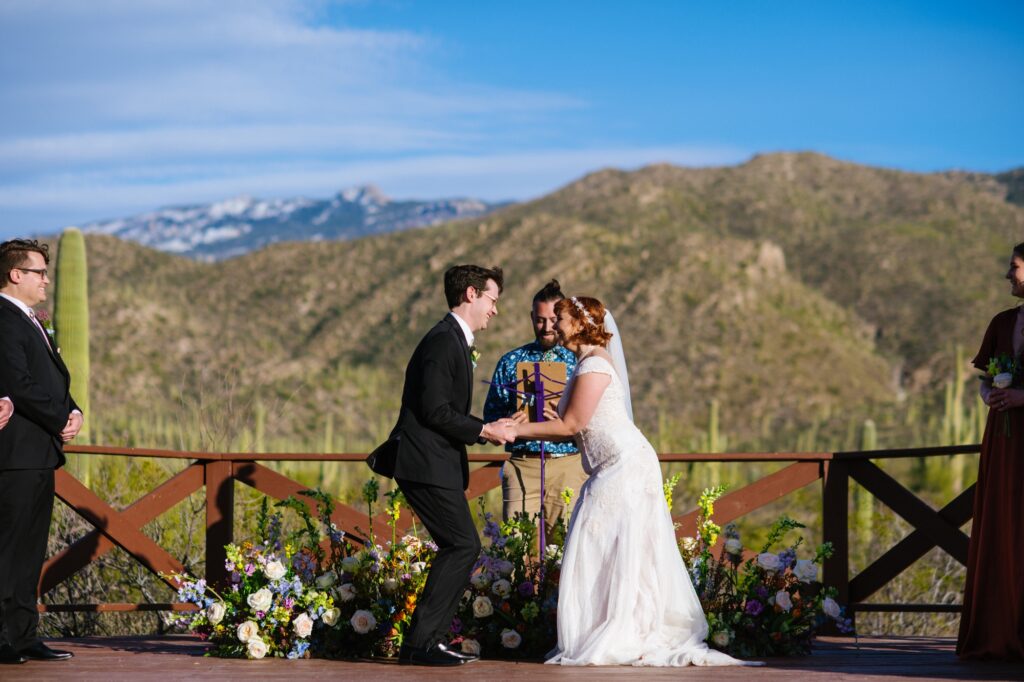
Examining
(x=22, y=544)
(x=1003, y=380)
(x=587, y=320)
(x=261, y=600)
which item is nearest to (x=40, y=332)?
(x=22, y=544)

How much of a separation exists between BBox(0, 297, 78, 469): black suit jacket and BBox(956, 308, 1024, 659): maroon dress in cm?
448

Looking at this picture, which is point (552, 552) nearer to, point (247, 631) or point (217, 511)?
point (247, 631)

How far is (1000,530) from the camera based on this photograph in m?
6.48

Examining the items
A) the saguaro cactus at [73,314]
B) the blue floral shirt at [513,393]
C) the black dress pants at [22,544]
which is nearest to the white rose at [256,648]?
the black dress pants at [22,544]

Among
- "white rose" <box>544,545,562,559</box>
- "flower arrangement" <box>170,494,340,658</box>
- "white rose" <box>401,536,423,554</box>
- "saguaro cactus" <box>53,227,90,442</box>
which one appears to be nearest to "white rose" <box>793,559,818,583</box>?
"white rose" <box>544,545,562,559</box>

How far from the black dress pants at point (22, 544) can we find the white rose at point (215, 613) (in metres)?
0.81

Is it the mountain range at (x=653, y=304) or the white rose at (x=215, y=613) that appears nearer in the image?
the white rose at (x=215, y=613)

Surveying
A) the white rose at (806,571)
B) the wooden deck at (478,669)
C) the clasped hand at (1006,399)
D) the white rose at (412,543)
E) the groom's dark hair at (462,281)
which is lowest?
the wooden deck at (478,669)

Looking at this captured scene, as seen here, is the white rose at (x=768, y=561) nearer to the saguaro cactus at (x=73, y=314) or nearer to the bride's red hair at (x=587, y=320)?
the bride's red hair at (x=587, y=320)

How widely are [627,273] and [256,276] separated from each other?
15427 millimetres

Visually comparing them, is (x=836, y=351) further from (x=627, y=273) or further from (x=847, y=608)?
(x=847, y=608)

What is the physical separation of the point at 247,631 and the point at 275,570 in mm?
323

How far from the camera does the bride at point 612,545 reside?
6.32 m

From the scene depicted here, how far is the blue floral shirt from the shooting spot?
23.8 ft
